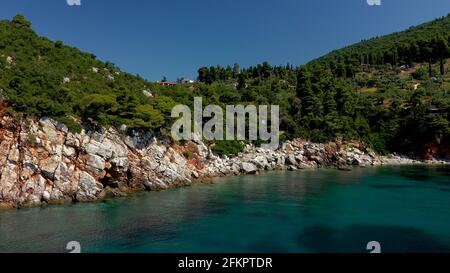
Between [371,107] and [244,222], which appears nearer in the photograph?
[244,222]

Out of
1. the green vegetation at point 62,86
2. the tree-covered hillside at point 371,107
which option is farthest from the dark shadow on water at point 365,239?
the tree-covered hillside at point 371,107

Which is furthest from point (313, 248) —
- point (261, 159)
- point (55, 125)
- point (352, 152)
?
point (352, 152)

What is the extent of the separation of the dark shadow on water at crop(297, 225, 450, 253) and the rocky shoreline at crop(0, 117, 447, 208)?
15.8 m

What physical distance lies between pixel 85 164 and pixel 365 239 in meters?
19.5

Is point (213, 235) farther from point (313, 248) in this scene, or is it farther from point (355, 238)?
point (355, 238)

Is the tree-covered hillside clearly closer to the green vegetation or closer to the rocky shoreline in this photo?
the rocky shoreline

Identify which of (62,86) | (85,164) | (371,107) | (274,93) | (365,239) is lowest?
(365,239)

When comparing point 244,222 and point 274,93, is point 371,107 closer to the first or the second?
point 274,93

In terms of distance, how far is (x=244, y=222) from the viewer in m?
19.7

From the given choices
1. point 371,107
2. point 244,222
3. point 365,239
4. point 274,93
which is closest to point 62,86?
point 244,222

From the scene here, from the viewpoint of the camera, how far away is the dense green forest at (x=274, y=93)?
28.6 m

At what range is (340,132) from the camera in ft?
187

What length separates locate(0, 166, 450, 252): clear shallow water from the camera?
15797mm

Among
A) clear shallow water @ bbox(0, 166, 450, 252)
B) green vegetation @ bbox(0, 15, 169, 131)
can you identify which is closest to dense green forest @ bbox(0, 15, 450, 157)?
green vegetation @ bbox(0, 15, 169, 131)
